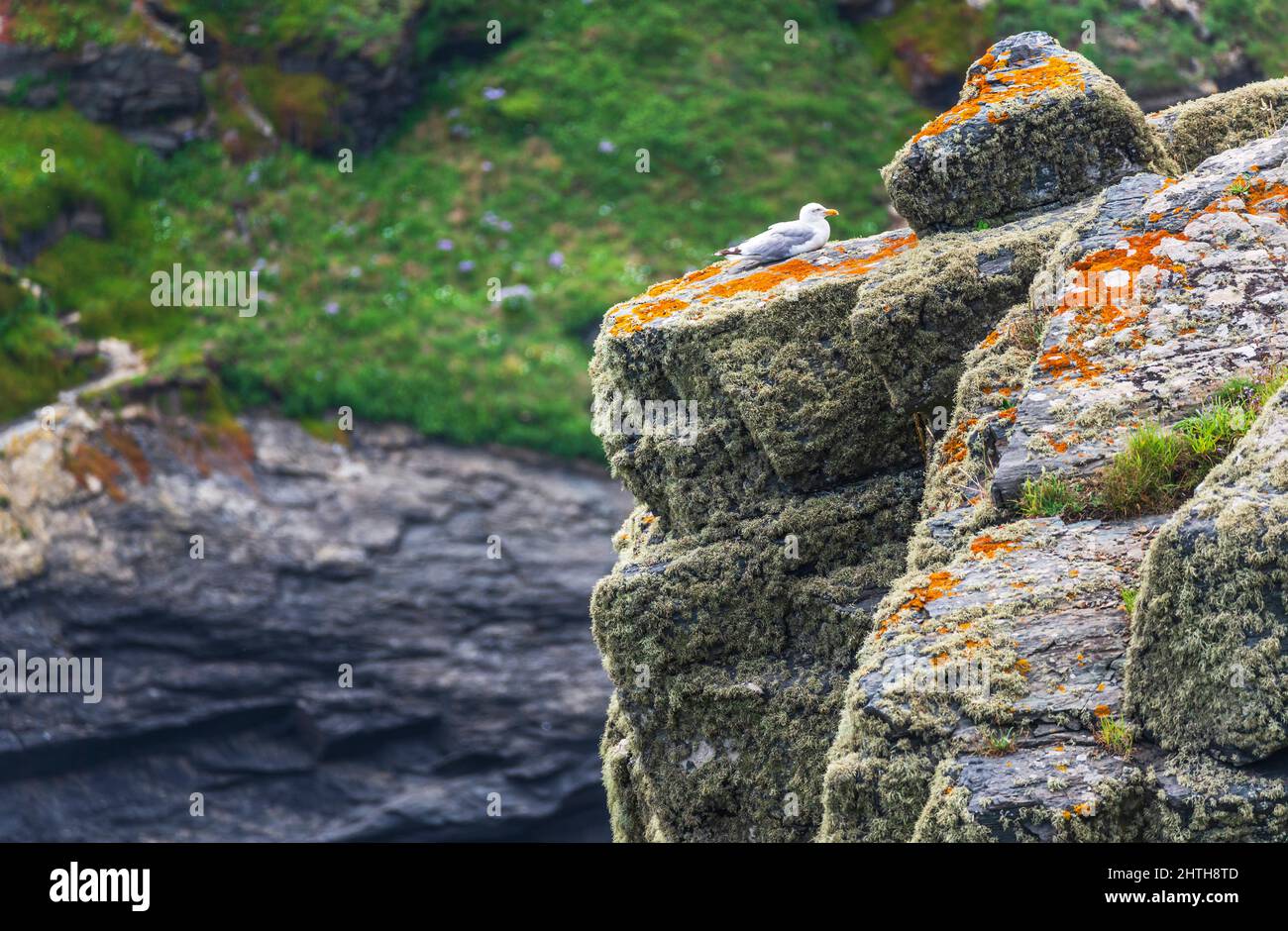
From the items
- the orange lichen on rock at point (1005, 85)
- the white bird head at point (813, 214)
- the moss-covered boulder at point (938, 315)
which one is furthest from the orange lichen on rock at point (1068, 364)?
the white bird head at point (813, 214)

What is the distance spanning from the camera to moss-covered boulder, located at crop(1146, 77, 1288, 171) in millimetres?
10219

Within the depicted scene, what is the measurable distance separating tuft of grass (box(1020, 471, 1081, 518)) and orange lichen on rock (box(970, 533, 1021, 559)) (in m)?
0.23

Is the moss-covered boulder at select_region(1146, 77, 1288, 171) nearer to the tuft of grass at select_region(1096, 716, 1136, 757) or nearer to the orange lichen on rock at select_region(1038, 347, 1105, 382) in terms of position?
the orange lichen on rock at select_region(1038, 347, 1105, 382)

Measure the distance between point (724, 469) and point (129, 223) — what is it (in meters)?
25.7

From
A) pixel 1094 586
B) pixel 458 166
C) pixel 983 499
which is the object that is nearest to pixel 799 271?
pixel 983 499

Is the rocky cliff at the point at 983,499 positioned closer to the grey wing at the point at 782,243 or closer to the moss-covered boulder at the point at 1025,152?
the moss-covered boulder at the point at 1025,152

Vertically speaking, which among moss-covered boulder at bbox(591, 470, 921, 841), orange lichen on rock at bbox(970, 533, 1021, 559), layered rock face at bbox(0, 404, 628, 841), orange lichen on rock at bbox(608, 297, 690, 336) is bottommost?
layered rock face at bbox(0, 404, 628, 841)

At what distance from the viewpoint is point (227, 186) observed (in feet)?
106

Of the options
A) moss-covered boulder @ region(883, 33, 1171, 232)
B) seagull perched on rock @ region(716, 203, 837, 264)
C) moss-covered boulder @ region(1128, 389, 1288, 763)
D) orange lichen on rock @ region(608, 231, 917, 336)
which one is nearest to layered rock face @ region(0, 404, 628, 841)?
seagull perched on rock @ region(716, 203, 837, 264)

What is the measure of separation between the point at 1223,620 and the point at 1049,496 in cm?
162

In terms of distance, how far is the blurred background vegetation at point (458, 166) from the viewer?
3002 cm

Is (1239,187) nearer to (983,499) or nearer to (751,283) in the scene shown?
(983,499)
